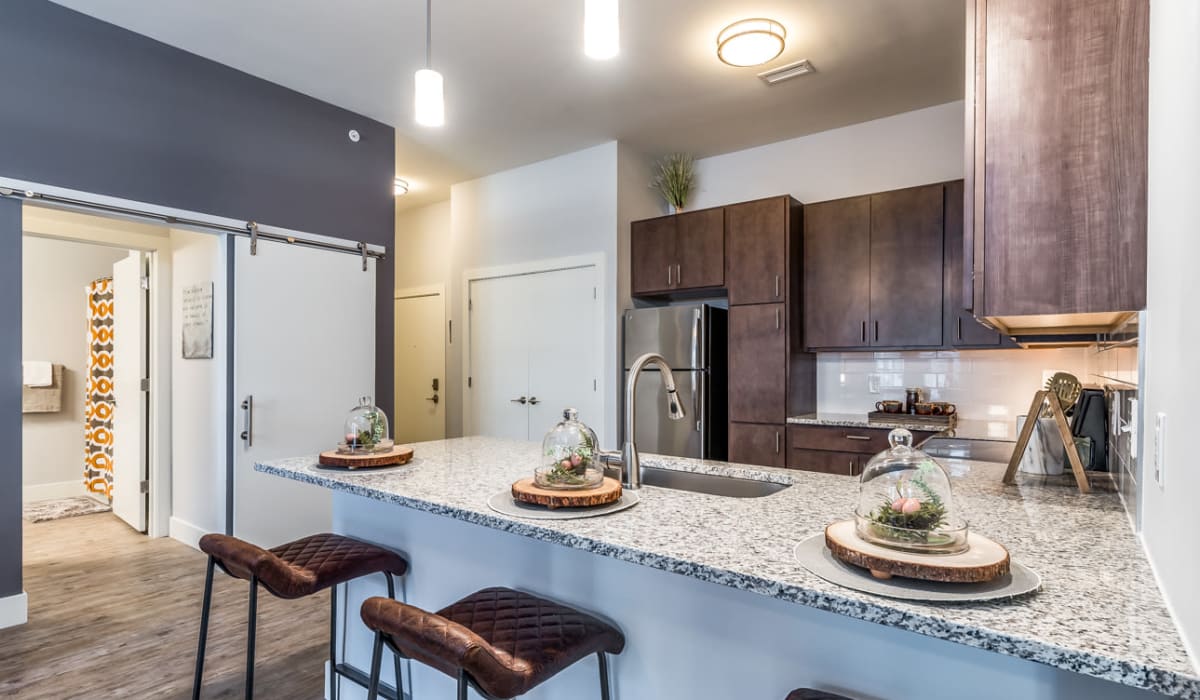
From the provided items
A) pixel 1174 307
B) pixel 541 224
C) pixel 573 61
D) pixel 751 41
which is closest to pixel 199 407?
pixel 541 224

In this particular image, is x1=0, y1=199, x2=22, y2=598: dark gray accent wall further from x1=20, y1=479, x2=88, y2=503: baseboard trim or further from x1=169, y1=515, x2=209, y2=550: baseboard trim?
x1=20, y1=479, x2=88, y2=503: baseboard trim

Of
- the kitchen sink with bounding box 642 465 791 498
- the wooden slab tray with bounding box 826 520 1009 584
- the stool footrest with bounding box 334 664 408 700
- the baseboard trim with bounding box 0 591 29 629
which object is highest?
the wooden slab tray with bounding box 826 520 1009 584

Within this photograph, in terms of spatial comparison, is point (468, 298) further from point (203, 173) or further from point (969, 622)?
point (969, 622)

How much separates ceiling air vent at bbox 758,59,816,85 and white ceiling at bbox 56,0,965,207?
0.05 m

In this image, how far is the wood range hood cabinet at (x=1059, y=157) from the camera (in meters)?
1.15

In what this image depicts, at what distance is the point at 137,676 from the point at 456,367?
3.33 m

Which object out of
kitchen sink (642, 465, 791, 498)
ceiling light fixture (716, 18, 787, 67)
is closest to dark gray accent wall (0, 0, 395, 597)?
ceiling light fixture (716, 18, 787, 67)

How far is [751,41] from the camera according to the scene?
296cm

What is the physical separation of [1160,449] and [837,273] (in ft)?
10.2

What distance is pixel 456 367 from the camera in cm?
547

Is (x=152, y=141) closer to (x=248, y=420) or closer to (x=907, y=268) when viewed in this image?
(x=248, y=420)

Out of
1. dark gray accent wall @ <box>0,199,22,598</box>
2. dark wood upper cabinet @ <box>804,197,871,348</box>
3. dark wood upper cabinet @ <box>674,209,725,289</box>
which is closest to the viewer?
dark gray accent wall @ <box>0,199,22,598</box>

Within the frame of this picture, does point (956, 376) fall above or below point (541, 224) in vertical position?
below

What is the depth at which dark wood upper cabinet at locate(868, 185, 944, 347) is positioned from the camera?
355 centimetres
